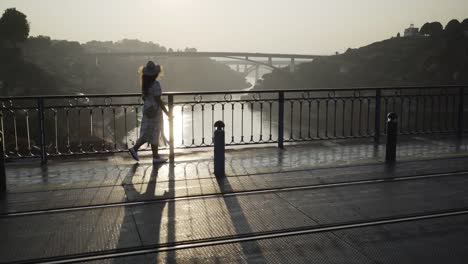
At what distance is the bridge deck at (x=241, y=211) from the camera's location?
4828 millimetres

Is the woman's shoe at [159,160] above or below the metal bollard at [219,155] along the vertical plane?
below

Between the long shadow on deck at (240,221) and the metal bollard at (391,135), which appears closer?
the long shadow on deck at (240,221)

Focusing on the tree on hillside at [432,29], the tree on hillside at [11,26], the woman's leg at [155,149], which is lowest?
the woman's leg at [155,149]

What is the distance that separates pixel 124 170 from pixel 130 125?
235 ft

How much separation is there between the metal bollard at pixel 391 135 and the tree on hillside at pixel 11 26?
91.5 meters

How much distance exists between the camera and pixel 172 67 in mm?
164625

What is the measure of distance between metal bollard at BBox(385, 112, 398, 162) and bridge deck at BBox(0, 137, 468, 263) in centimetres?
21

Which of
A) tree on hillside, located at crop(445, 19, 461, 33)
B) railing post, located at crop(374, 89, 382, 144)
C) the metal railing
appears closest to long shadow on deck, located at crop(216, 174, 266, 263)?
the metal railing

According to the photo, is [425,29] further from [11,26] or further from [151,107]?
[151,107]

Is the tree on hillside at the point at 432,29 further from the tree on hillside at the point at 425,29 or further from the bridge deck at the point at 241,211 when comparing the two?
the bridge deck at the point at 241,211

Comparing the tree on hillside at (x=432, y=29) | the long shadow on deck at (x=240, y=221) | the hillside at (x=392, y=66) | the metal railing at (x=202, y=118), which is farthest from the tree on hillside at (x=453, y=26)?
the long shadow on deck at (x=240, y=221)

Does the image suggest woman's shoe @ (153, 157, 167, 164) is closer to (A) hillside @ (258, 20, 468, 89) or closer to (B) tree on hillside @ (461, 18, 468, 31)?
(A) hillside @ (258, 20, 468, 89)

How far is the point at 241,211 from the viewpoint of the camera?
6.08 metres

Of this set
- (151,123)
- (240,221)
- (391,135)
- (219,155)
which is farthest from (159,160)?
(391,135)
